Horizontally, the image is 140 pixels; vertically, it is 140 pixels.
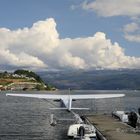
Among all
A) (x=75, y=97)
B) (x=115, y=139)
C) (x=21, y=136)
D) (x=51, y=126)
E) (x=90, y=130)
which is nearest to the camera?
(x=115, y=139)

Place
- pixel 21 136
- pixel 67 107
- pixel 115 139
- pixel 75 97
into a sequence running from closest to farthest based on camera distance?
pixel 115 139 < pixel 21 136 < pixel 67 107 < pixel 75 97

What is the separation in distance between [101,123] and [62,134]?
6.23 meters

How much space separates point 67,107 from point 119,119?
Answer: 30.8 feet

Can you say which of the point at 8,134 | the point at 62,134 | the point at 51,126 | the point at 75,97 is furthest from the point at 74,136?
the point at 75,97

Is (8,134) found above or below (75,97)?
below

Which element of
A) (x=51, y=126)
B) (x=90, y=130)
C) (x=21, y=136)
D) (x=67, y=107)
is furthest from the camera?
(x=51, y=126)

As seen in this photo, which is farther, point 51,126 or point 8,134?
point 51,126

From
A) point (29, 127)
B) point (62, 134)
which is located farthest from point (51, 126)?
point (62, 134)

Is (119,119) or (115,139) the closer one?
(115,139)

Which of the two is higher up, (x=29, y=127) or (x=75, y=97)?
(x=75, y=97)

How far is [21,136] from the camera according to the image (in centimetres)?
5059

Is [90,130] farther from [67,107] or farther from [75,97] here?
[75,97]

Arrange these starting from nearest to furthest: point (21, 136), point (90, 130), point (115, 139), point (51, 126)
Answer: point (115, 139) < point (90, 130) < point (21, 136) < point (51, 126)

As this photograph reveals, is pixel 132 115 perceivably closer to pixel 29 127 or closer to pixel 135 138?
pixel 29 127
